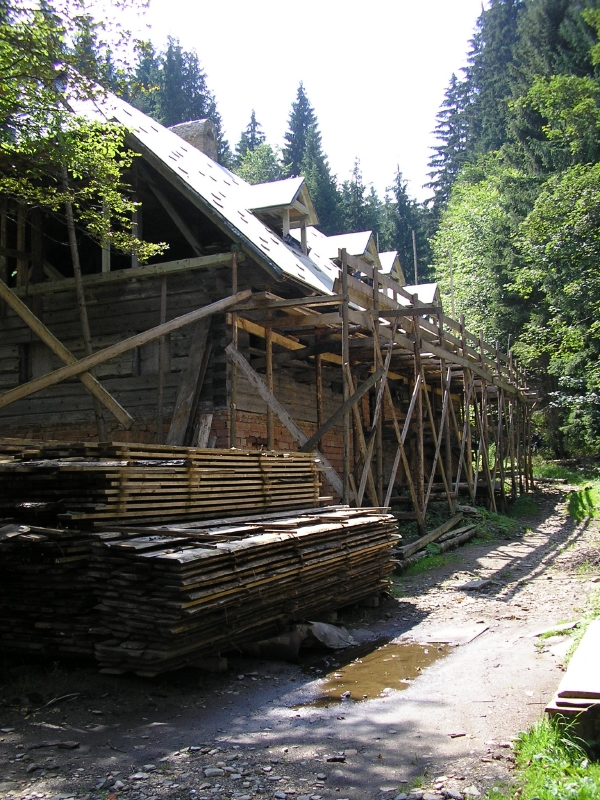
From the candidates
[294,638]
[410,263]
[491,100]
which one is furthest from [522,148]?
[294,638]

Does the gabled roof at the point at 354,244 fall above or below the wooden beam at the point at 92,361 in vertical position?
above

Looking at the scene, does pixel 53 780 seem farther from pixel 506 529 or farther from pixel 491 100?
pixel 491 100

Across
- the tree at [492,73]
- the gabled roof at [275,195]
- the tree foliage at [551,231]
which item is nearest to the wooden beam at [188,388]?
the gabled roof at [275,195]

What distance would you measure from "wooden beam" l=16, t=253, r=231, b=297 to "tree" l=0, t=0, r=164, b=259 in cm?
125

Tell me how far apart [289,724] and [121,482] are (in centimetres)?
240

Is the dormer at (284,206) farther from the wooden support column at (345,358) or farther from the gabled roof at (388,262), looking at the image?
the gabled roof at (388,262)

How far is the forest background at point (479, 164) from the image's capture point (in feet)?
32.5

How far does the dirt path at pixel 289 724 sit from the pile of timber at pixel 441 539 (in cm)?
353

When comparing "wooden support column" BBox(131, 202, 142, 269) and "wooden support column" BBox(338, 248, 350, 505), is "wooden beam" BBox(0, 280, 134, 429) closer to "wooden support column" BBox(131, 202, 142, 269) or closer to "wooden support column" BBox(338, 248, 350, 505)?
"wooden support column" BBox(338, 248, 350, 505)

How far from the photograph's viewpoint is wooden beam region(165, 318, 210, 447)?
39.4ft

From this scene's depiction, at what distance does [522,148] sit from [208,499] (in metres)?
30.7

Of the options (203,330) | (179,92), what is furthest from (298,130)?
(203,330)

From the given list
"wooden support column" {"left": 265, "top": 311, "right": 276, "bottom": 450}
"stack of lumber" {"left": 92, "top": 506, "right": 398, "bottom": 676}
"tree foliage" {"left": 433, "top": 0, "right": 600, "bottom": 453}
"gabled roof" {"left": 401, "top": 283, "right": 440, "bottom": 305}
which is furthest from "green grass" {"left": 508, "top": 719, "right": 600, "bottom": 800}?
"gabled roof" {"left": 401, "top": 283, "right": 440, "bottom": 305}

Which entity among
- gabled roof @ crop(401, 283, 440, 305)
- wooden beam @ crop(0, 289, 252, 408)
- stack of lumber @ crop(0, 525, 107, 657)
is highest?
gabled roof @ crop(401, 283, 440, 305)
